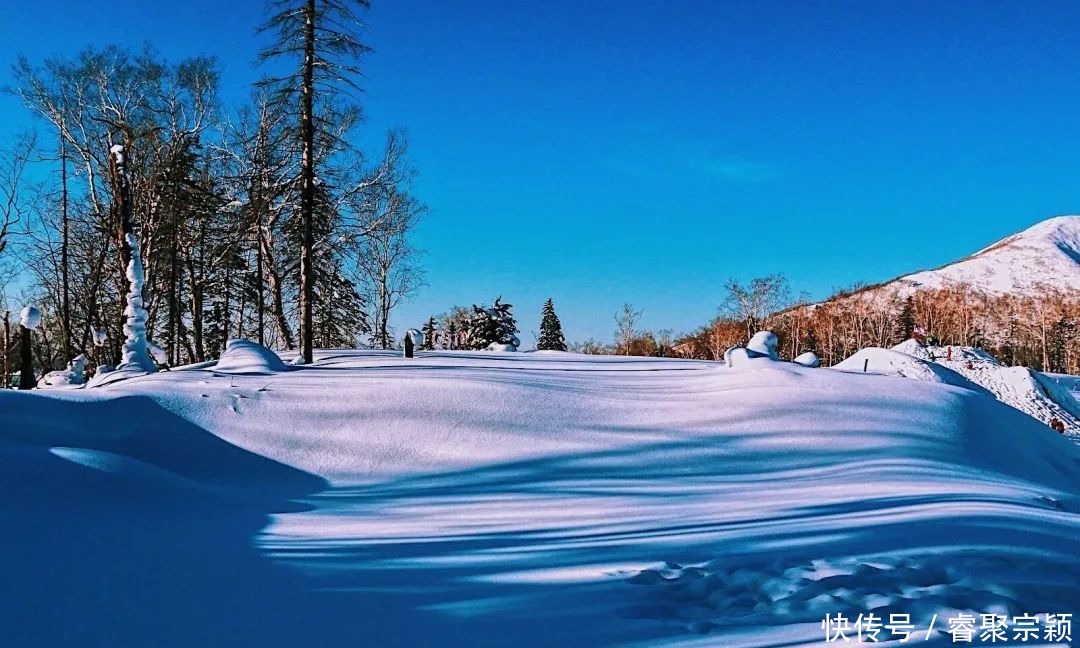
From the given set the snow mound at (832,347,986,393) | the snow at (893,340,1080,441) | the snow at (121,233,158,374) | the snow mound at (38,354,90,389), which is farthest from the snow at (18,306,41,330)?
the snow at (893,340,1080,441)

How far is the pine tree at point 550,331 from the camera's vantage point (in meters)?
39.8

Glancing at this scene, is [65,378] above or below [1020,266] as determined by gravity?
below

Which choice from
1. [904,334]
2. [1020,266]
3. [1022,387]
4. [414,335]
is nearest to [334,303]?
[414,335]

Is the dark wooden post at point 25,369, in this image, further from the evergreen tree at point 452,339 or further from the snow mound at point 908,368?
the evergreen tree at point 452,339

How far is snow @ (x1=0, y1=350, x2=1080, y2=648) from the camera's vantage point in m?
2.84

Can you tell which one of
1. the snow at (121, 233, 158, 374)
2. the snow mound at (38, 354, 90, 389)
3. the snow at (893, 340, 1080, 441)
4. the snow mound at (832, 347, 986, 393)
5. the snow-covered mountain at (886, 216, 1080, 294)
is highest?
the snow-covered mountain at (886, 216, 1080, 294)

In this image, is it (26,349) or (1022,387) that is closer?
(26,349)

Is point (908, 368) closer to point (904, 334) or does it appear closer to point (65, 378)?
point (65, 378)

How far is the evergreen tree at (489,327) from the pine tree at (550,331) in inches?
298

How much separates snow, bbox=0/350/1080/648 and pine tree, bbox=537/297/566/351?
3003cm

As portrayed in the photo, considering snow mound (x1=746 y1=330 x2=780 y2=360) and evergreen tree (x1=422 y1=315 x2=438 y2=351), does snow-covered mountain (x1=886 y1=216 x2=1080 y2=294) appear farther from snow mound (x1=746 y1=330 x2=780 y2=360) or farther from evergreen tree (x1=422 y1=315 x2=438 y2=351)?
snow mound (x1=746 y1=330 x2=780 y2=360)

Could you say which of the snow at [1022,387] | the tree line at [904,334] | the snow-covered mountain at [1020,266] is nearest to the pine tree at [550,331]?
the tree line at [904,334]

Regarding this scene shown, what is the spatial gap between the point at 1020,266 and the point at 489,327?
11149 centimetres

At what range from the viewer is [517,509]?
490 centimetres
